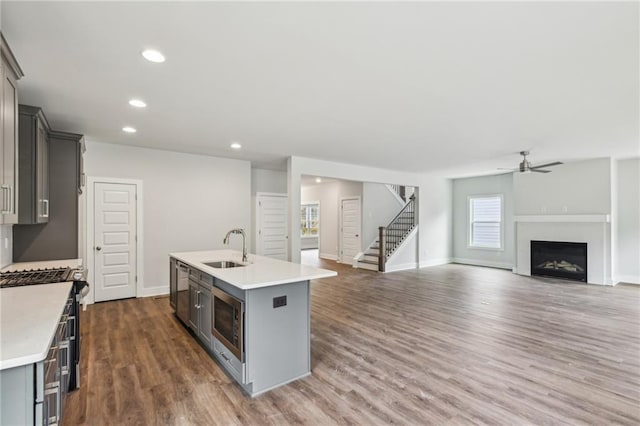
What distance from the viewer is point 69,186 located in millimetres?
4062

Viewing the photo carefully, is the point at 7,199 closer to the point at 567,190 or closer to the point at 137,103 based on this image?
the point at 137,103

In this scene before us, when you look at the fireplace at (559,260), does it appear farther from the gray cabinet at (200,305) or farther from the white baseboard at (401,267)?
the gray cabinet at (200,305)

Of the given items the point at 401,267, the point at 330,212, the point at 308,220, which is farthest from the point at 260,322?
the point at 308,220

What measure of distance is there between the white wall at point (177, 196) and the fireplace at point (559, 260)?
22.9 feet

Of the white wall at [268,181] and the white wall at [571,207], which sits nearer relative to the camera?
the white wall at [571,207]

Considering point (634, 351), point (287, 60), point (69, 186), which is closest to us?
point (287, 60)

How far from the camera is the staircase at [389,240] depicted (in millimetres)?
8422

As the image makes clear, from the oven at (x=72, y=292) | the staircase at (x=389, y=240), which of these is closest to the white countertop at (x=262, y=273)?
the oven at (x=72, y=292)

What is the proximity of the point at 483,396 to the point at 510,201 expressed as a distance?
7340 millimetres

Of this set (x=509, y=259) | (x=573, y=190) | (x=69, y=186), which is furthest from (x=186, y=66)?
(x=509, y=259)

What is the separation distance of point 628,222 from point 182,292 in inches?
349

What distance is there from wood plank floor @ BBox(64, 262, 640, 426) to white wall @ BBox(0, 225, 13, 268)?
1183 mm

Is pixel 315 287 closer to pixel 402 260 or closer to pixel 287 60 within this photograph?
pixel 402 260

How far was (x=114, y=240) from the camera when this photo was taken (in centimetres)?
531
